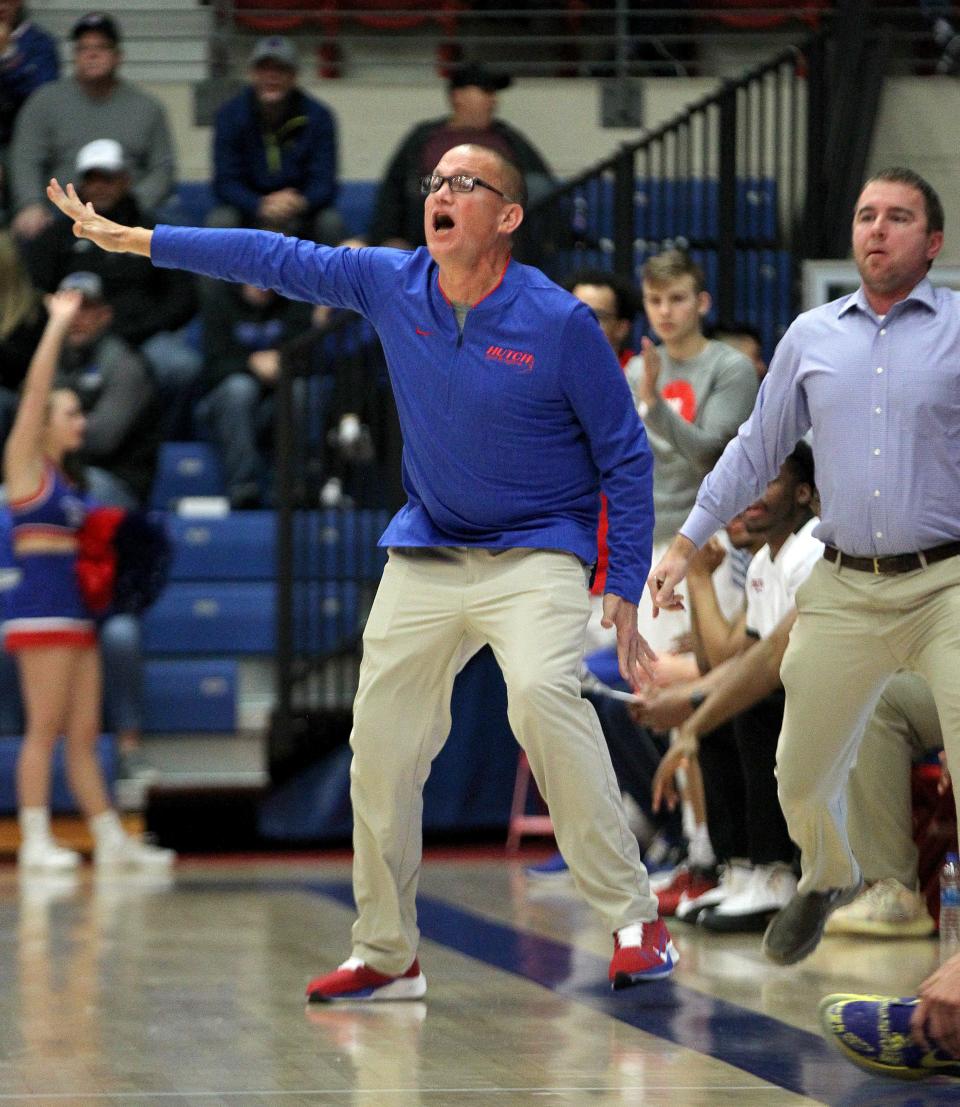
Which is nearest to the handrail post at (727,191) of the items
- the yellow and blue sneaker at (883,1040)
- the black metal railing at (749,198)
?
→ the black metal railing at (749,198)

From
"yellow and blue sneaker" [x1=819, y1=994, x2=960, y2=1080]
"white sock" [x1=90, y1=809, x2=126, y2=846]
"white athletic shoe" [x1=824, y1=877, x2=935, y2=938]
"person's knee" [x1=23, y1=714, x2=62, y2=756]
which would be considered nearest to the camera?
"yellow and blue sneaker" [x1=819, y1=994, x2=960, y2=1080]

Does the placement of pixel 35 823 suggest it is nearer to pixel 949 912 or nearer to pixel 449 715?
pixel 449 715

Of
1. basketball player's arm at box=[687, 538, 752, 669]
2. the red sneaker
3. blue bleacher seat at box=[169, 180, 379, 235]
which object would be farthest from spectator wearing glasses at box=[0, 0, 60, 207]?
the red sneaker

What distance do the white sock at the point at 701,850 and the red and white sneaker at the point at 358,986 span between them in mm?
1918

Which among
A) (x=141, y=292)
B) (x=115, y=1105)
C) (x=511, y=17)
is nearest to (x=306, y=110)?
(x=141, y=292)

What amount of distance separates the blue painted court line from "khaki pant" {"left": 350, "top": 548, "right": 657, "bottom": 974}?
265 mm

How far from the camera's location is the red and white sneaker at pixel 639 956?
5.00m

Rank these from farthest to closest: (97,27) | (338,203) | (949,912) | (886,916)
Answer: (338,203), (97,27), (886,916), (949,912)

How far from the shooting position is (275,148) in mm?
10531

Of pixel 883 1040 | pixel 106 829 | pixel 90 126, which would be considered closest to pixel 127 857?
pixel 106 829

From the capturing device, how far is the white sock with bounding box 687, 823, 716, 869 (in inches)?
269

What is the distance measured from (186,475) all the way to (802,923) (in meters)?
5.63

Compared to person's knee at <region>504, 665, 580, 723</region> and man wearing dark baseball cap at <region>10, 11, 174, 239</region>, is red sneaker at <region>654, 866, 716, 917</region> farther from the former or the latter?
man wearing dark baseball cap at <region>10, 11, 174, 239</region>

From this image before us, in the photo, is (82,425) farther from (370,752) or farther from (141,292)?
(370,752)
